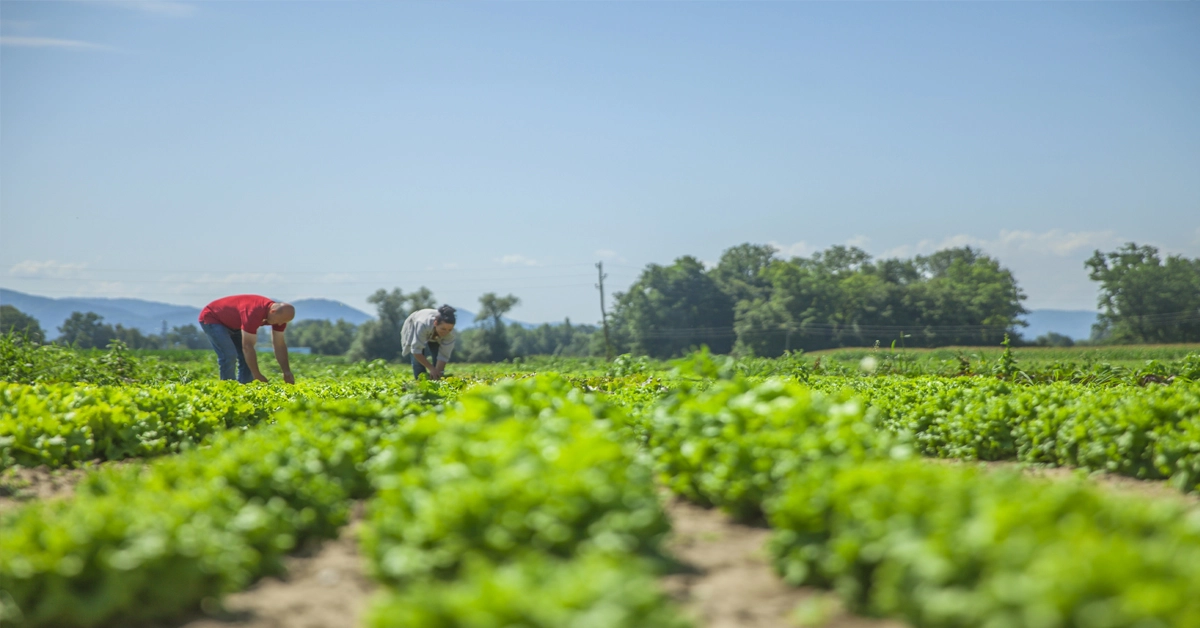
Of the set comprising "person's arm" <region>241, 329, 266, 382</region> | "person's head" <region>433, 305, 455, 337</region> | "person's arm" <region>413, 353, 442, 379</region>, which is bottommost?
"person's arm" <region>413, 353, 442, 379</region>

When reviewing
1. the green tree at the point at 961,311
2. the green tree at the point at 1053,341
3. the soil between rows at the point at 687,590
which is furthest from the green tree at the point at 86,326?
the soil between rows at the point at 687,590

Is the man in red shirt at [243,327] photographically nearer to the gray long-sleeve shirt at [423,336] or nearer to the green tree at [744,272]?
the gray long-sleeve shirt at [423,336]

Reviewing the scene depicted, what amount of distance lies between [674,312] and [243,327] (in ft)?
275

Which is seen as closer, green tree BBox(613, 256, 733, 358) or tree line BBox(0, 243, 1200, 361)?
tree line BBox(0, 243, 1200, 361)

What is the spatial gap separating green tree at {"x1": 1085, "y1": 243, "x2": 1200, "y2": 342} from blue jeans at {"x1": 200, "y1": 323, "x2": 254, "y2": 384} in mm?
84218

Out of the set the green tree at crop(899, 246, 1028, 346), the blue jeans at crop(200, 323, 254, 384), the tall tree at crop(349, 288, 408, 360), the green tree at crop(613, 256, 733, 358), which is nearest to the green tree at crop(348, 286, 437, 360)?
the tall tree at crop(349, 288, 408, 360)

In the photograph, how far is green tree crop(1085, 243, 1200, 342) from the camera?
79.4 meters

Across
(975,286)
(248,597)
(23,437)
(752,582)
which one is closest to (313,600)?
(248,597)

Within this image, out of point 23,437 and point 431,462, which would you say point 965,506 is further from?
point 23,437

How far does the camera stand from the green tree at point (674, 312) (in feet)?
306

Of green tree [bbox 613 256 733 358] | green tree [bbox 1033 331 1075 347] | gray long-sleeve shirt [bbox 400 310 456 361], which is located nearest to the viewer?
gray long-sleeve shirt [bbox 400 310 456 361]

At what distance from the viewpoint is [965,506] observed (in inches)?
116

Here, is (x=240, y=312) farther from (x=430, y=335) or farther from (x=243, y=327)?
(x=430, y=335)

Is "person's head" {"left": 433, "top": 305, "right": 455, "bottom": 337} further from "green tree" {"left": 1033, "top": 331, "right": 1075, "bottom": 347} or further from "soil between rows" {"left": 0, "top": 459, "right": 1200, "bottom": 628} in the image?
"green tree" {"left": 1033, "top": 331, "right": 1075, "bottom": 347}
